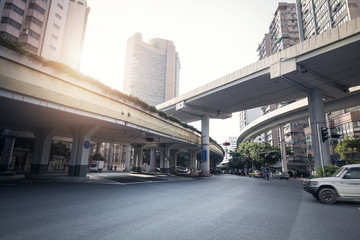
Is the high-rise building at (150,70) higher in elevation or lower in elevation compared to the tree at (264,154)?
higher

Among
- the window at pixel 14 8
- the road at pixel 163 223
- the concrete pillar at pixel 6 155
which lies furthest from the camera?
the window at pixel 14 8

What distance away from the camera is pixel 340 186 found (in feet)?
27.3

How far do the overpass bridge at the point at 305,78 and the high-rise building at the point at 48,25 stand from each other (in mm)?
30524

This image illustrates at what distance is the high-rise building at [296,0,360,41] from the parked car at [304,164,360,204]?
160 ft

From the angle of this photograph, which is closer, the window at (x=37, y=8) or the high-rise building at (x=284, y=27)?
the window at (x=37, y=8)

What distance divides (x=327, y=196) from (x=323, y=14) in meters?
60.3

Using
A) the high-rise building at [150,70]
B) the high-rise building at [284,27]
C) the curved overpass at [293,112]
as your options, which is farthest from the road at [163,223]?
the high-rise building at [150,70]

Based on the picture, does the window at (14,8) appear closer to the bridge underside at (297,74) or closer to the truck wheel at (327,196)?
the bridge underside at (297,74)

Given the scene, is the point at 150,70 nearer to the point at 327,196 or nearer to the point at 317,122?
the point at 317,122

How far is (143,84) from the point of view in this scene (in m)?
145

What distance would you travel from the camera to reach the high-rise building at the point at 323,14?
1655 inches

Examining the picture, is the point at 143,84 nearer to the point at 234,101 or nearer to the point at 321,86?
the point at 234,101

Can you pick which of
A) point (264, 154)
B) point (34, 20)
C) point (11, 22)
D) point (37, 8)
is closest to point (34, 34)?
point (34, 20)

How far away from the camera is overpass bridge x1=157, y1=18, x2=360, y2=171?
15.9 m
